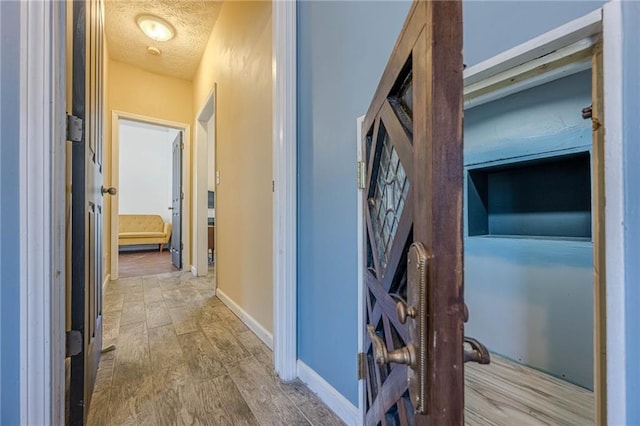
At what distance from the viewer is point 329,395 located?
47.4 inches

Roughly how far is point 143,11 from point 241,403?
3397 mm

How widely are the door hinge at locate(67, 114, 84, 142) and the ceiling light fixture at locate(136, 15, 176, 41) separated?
246 cm

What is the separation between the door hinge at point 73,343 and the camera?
97 centimetres

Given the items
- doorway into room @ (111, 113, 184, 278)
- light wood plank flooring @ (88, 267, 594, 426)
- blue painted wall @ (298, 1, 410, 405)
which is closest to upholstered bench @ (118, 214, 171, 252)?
doorway into room @ (111, 113, 184, 278)

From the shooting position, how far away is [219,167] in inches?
110

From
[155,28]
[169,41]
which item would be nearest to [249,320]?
[155,28]

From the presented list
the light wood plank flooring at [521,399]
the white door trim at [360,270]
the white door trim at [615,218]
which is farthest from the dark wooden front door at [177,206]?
the white door trim at [615,218]

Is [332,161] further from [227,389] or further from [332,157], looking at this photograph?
[227,389]

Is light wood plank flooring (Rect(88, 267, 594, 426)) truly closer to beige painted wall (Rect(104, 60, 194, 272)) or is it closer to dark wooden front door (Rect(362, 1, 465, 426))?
dark wooden front door (Rect(362, 1, 465, 426))

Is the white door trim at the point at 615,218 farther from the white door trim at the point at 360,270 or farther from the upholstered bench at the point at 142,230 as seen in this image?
the upholstered bench at the point at 142,230

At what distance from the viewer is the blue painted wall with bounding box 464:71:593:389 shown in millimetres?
1214

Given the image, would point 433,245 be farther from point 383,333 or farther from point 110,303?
point 110,303

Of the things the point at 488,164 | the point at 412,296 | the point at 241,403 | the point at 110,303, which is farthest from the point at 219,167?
the point at 412,296

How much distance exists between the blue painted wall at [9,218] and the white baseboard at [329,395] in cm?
100
